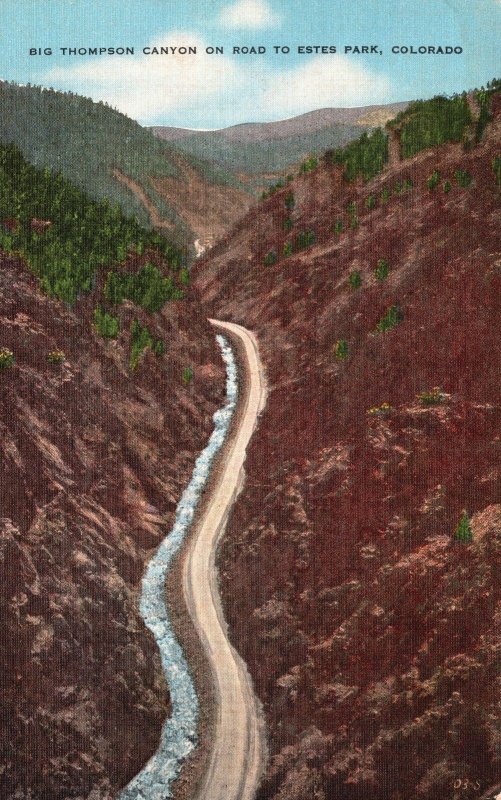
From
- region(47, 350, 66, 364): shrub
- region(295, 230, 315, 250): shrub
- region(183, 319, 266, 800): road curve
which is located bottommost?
→ region(183, 319, 266, 800): road curve

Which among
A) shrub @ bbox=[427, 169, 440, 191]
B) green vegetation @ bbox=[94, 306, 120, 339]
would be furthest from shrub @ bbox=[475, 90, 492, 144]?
green vegetation @ bbox=[94, 306, 120, 339]

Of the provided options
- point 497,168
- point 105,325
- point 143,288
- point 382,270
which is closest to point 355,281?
point 382,270

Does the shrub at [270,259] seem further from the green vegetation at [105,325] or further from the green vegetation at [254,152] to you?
the green vegetation at [254,152]

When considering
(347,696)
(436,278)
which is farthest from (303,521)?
(436,278)

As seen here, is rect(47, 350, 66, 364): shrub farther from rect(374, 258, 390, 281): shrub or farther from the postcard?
rect(374, 258, 390, 281): shrub

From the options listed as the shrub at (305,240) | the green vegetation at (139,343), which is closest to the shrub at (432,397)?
the green vegetation at (139,343)

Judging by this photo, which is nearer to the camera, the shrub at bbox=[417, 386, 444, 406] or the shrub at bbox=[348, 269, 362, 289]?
the shrub at bbox=[417, 386, 444, 406]
